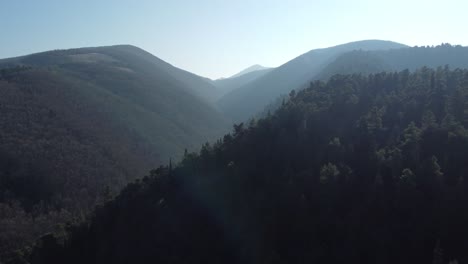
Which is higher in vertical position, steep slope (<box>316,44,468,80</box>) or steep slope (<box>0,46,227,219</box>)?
steep slope (<box>316,44,468,80</box>)

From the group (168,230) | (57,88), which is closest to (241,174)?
(168,230)

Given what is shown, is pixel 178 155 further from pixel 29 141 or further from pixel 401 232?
pixel 401 232

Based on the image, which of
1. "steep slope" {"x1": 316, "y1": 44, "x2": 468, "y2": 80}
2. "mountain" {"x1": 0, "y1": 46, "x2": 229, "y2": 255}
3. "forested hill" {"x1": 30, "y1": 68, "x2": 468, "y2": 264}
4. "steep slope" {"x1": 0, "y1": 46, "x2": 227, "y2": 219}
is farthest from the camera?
"steep slope" {"x1": 316, "y1": 44, "x2": 468, "y2": 80}

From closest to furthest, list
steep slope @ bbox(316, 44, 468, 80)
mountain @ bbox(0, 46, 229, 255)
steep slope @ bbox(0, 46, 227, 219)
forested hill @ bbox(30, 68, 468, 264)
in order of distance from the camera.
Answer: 1. forested hill @ bbox(30, 68, 468, 264)
2. mountain @ bbox(0, 46, 229, 255)
3. steep slope @ bbox(0, 46, 227, 219)
4. steep slope @ bbox(316, 44, 468, 80)

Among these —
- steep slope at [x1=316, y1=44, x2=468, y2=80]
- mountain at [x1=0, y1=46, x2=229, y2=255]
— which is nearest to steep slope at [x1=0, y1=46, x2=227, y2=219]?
mountain at [x1=0, y1=46, x2=229, y2=255]

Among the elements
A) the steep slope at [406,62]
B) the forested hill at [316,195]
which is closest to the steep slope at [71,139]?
the forested hill at [316,195]

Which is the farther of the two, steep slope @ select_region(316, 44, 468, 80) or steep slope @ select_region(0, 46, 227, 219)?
steep slope @ select_region(316, 44, 468, 80)

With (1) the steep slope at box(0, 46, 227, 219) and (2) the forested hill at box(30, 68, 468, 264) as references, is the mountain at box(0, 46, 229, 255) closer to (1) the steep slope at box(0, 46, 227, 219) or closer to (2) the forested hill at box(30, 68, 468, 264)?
(1) the steep slope at box(0, 46, 227, 219)

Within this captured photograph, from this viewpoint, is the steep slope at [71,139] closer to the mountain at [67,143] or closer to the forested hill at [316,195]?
the mountain at [67,143]

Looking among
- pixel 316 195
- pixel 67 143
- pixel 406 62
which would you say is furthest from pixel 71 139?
pixel 406 62
